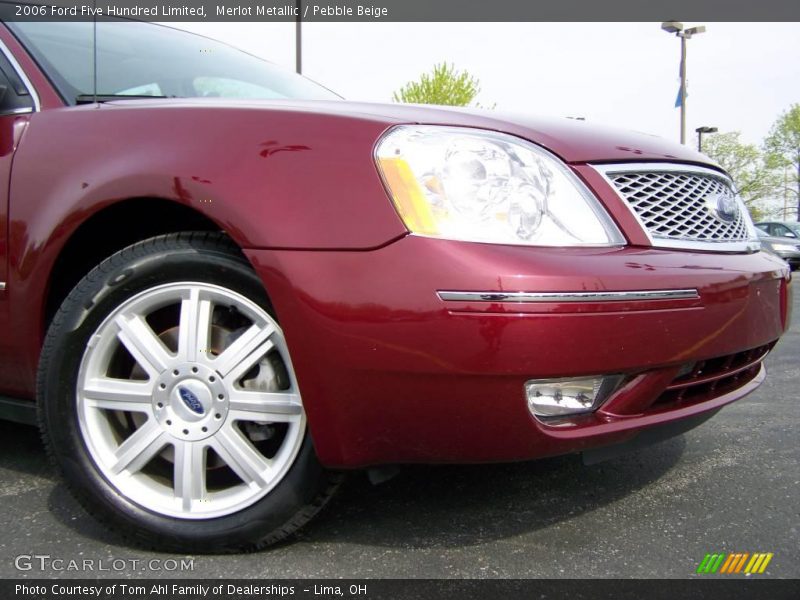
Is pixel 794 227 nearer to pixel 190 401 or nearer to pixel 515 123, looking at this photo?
pixel 515 123

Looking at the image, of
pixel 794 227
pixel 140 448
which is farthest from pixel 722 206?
pixel 794 227

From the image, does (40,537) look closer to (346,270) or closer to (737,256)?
(346,270)

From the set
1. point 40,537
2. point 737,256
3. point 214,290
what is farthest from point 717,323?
point 40,537

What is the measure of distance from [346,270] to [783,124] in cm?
4845

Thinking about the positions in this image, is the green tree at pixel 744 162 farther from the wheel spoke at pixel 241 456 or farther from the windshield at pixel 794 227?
the wheel spoke at pixel 241 456

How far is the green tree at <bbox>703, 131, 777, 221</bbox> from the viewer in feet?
135

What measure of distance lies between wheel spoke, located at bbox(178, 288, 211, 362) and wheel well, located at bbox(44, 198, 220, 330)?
23cm

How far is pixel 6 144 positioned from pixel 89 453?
0.93m

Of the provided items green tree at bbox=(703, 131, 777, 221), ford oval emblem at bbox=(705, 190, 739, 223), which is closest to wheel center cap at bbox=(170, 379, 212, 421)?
ford oval emblem at bbox=(705, 190, 739, 223)

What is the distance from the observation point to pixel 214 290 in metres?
1.81

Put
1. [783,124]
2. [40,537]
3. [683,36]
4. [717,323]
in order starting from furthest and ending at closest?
1. [783,124]
2. [683,36]
3. [40,537]
4. [717,323]

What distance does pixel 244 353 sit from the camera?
178 centimetres
